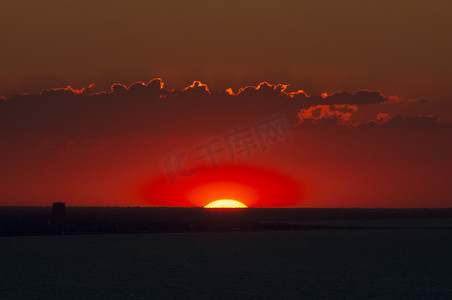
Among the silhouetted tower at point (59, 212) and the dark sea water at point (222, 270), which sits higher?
the silhouetted tower at point (59, 212)

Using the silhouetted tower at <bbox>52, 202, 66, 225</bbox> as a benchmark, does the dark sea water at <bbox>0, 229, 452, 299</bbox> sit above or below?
below

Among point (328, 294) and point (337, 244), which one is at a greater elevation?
point (337, 244)

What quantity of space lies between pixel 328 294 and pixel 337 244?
31.1 metres

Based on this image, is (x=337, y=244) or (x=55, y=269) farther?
(x=337, y=244)

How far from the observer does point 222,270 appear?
36906 millimetres

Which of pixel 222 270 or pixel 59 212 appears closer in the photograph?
pixel 222 270

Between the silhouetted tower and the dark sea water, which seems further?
the silhouetted tower

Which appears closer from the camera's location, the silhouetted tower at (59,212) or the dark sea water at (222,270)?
the dark sea water at (222,270)

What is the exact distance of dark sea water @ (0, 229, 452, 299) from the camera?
28.4 meters

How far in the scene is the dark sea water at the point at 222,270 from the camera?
93.1ft

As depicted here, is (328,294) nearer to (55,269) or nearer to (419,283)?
(419,283)

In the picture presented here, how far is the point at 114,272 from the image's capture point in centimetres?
3578

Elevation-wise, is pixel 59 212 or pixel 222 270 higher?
pixel 59 212

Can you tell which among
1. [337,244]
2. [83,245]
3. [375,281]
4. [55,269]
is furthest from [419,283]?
[83,245]
